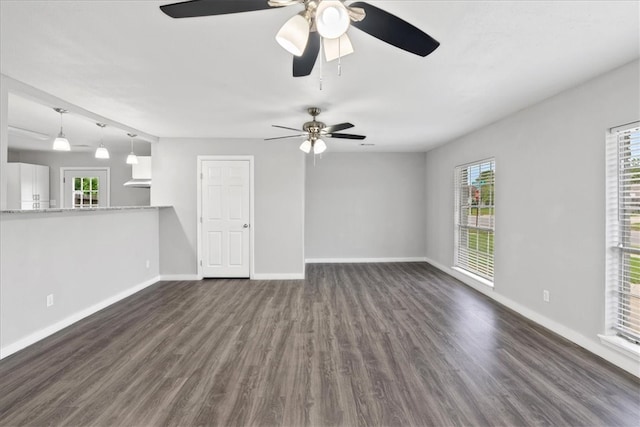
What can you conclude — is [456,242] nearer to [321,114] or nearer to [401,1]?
[321,114]

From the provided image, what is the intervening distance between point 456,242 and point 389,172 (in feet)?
7.55

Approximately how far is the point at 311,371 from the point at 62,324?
2.87 meters

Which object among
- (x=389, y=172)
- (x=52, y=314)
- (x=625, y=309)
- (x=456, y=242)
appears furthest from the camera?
(x=389, y=172)

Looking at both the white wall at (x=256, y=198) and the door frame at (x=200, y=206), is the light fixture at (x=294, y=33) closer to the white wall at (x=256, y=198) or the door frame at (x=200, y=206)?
the white wall at (x=256, y=198)

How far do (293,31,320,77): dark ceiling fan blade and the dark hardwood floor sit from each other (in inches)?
87.5

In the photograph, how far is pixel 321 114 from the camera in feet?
13.3

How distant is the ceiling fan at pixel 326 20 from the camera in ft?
4.29

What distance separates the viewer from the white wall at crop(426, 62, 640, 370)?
277 cm

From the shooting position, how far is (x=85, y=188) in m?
7.08

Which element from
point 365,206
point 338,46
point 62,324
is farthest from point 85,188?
point 338,46

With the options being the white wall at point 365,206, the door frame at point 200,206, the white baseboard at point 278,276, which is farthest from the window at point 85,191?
the white wall at point 365,206

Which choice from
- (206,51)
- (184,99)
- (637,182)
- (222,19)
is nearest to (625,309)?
(637,182)

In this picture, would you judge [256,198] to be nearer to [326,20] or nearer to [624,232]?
[326,20]

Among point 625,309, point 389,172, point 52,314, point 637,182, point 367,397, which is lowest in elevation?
point 367,397
